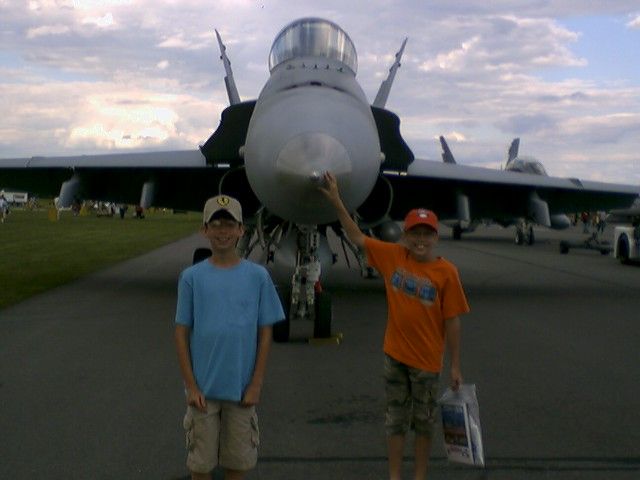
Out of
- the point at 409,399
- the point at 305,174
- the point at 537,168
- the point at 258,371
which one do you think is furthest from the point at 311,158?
the point at 537,168

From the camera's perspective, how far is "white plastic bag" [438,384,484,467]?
4.54 metres

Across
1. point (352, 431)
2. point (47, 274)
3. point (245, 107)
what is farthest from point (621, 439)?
point (47, 274)

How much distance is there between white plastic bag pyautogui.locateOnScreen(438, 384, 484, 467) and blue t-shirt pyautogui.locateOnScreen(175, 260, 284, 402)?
1188mm

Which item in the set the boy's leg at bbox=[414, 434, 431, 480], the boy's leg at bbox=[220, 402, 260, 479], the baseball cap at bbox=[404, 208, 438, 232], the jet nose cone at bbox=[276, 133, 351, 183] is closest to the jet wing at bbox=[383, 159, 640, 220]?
the jet nose cone at bbox=[276, 133, 351, 183]

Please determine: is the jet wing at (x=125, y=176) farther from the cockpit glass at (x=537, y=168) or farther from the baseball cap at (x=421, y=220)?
the cockpit glass at (x=537, y=168)

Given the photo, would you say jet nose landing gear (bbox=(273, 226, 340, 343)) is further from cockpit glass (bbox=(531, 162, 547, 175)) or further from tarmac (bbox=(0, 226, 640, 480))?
cockpit glass (bbox=(531, 162, 547, 175))

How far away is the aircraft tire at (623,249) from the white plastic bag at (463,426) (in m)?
19.4

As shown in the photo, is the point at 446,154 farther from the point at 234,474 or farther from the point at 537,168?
the point at 234,474

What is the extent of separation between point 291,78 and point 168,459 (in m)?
6.41

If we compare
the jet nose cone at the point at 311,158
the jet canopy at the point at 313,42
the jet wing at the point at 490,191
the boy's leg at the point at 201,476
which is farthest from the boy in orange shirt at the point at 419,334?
the jet wing at the point at 490,191

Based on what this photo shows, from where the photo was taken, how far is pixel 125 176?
1614 centimetres

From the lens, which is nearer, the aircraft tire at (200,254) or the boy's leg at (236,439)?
the boy's leg at (236,439)

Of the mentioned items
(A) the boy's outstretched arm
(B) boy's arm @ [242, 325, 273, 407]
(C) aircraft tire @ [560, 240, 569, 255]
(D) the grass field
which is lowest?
(D) the grass field

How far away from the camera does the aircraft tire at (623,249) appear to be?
22.8 meters
